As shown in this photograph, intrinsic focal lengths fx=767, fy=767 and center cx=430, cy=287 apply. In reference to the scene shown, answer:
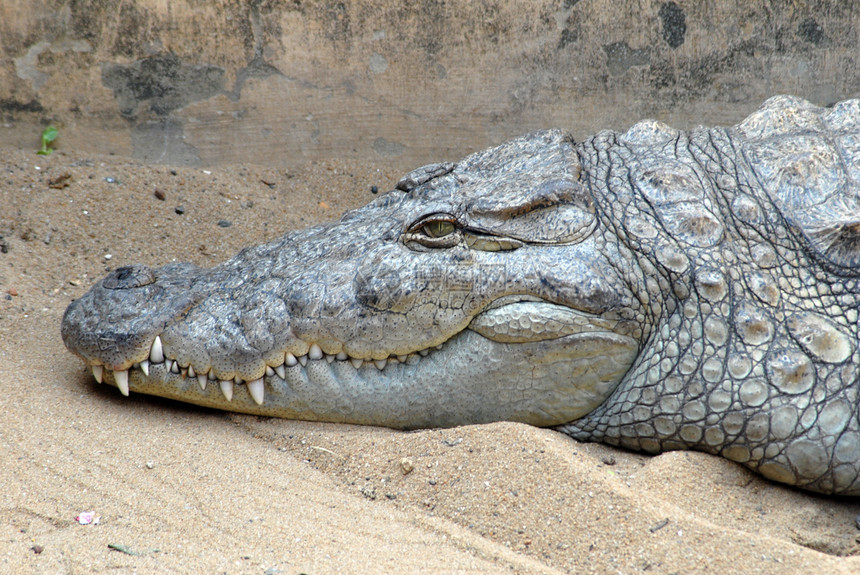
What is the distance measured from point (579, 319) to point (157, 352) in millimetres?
1692

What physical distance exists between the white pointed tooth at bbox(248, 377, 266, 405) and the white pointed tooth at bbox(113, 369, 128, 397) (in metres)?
0.51

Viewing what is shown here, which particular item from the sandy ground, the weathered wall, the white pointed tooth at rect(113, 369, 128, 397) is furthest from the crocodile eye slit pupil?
the weathered wall

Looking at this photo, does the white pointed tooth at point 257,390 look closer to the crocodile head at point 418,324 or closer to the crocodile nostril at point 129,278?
the crocodile head at point 418,324

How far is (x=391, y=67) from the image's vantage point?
5156 mm

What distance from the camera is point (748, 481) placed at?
300cm

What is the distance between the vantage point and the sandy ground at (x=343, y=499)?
7.80 feet

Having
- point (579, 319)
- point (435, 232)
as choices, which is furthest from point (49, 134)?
point (579, 319)

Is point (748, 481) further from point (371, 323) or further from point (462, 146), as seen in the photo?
point (462, 146)

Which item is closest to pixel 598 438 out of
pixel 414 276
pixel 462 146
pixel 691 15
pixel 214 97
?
pixel 414 276

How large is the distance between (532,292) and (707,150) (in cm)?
104

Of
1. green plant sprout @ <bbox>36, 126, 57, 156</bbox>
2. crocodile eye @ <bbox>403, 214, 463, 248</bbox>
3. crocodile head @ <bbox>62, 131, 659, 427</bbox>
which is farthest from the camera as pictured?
green plant sprout @ <bbox>36, 126, 57, 156</bbox>

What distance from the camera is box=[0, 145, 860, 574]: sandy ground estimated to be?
7.80 feet

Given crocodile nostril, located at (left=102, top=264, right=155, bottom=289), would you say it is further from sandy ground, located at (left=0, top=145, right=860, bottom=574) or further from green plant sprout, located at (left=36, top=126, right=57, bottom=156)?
green plant sprout, located at (left=36, top=126, right=57, bottom=156)

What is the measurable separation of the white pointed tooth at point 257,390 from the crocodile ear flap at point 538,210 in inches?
42.4
